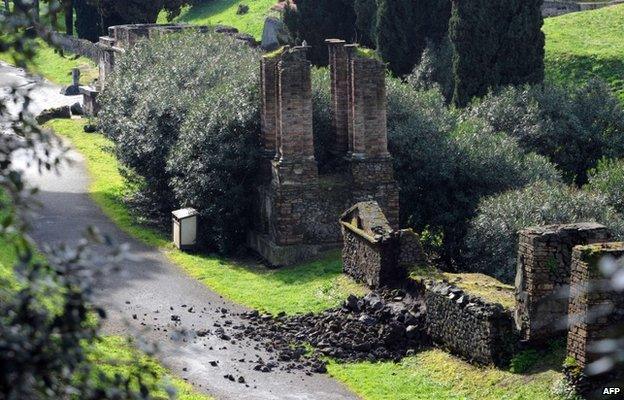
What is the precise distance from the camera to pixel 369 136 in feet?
90.3

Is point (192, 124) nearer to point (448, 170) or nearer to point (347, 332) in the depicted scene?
point (448, 170)

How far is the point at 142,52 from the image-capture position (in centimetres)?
3669

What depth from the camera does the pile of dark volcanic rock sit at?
66.8 feet

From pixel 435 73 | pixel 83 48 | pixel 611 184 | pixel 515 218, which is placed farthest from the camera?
pixel 83 48

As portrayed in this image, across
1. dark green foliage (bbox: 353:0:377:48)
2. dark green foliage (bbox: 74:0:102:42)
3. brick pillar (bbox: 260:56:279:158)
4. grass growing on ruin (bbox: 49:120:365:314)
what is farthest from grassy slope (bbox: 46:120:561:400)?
dark green foliage (bbox: 74:0:102:42)

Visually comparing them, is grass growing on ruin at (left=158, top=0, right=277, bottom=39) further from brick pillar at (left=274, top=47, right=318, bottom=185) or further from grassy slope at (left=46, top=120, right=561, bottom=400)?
brick pillar at (left=274, top=47, right=318, bottom=185)

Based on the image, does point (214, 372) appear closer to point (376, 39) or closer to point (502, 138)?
point (502, 138)

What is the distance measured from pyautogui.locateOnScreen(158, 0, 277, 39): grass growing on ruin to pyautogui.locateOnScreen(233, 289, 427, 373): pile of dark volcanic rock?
41169mm

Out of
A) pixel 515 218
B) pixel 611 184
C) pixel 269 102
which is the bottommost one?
pixel 515 218

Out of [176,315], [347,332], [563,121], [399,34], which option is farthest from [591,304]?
[399,34]

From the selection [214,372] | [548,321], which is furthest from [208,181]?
[548,321]

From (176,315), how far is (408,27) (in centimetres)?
2010

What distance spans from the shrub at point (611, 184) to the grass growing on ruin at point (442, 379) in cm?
710

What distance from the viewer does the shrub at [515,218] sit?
2389cm
